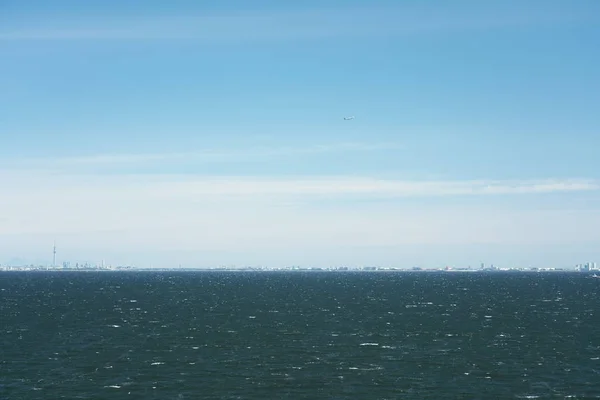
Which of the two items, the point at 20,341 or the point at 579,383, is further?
the point at 20,341

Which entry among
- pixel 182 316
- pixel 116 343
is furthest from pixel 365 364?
pixel 182 316

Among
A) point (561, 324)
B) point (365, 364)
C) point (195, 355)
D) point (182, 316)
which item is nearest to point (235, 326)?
point (182, 316)

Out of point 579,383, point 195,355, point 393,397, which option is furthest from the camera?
point 195,355

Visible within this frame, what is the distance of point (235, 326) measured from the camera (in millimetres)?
116750

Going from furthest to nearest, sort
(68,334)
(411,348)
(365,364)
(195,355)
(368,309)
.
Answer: (368,309)
(68,334)
(411,348)
(195,355)
(365,364)

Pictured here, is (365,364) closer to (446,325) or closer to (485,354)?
(485,354)

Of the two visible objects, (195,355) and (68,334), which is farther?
(68,334)

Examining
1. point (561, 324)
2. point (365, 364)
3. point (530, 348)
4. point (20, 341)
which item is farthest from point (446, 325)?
point (20, 341)

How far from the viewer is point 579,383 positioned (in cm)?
6594

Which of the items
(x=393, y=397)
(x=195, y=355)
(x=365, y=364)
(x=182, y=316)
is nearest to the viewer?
(x=393, y=397)

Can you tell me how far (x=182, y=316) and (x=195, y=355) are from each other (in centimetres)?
5708

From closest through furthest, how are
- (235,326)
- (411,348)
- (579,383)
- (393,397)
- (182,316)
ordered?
(393,397)
(579,383)
(411,348)
(235,326)
(182,316)

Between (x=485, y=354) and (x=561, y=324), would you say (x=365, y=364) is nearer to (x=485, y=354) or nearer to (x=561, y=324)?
(x=485, y=354)

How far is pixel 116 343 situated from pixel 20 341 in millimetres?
13397
